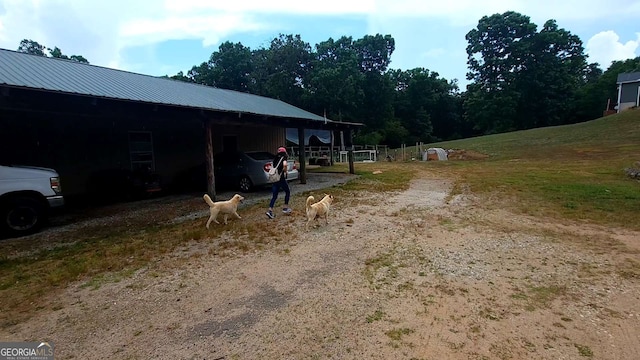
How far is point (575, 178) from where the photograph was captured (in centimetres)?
1159

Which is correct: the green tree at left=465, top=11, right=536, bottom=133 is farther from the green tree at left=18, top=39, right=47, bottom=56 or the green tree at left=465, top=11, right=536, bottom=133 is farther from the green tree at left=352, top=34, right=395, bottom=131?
the green tree at left=18, top=39, right=47, bottom=56

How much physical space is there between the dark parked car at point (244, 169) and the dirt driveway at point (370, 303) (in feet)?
16.0

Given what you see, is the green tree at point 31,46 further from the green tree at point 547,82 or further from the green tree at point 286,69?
the green tree at point 547,82

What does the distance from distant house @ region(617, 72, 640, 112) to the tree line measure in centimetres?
548

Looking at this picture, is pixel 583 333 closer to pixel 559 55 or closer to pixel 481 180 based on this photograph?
pixel 481 180

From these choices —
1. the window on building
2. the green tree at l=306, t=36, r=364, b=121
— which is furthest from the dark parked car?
the green tree at l=306, t=36, r=364, b=121

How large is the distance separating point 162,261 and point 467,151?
2486cm

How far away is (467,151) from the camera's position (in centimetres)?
2509

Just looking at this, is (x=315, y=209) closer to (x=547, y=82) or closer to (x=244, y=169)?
(x=244, y=169)

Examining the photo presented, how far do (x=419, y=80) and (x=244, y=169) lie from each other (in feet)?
152

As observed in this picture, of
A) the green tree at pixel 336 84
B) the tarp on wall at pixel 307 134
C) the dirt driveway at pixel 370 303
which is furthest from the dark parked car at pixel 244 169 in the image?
the green tree at pixel 336 84

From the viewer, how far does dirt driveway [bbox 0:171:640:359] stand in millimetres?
2596

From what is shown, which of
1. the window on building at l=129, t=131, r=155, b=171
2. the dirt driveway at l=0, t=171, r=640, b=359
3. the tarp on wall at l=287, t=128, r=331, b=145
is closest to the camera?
the dirt driveway at l=0, t=171, r=640, b=359

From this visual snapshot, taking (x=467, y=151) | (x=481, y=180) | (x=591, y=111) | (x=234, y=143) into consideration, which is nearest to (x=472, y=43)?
(x=591, y=111)
